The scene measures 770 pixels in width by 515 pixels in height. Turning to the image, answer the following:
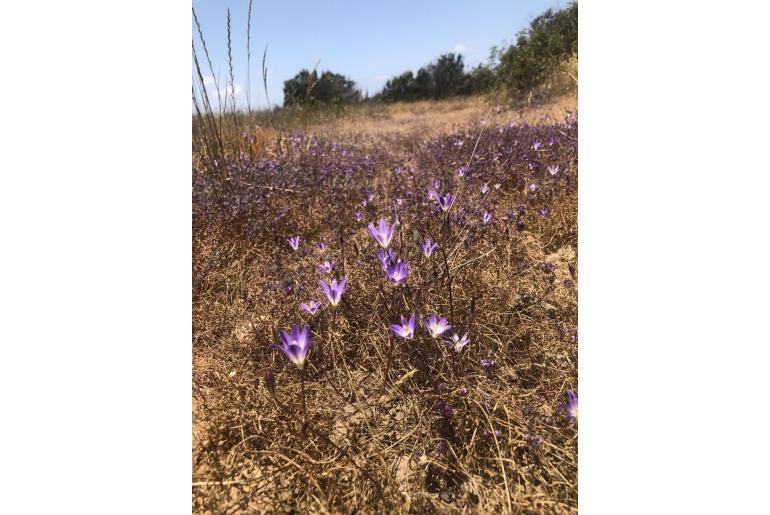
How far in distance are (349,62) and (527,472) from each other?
1429 millimetres

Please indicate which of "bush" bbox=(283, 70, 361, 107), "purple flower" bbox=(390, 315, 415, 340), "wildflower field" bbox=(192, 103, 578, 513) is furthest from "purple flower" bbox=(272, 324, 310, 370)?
"bush" bbox=(283, 70, 361, 107)

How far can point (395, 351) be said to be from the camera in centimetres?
114

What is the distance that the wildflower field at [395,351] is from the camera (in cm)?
88

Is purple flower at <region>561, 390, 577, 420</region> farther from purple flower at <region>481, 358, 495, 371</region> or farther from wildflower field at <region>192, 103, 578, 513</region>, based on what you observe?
purple flower at <region>481, 358, 495, 371</region>

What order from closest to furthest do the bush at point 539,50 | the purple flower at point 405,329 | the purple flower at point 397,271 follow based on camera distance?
1. the purple flower at point 405,329
2. the purple flower at point 397,271
3. the bush at point 539,50

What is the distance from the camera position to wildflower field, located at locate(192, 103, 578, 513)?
0.88 metres

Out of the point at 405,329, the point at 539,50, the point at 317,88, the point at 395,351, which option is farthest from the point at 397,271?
the point at 317,88

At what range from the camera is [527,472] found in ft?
2.85

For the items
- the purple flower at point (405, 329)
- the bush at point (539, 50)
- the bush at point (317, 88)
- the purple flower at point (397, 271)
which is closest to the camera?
the purple flower at point (405, 329)

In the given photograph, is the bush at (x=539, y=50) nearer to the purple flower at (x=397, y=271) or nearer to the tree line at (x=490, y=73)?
the tree line at (x=490, y=73)

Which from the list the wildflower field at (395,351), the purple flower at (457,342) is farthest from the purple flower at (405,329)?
the purple flower at (457,342)

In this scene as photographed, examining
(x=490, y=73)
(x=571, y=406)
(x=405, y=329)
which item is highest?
(x=490, y=73)

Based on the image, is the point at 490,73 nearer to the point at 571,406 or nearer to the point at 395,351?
the point at 395,351
